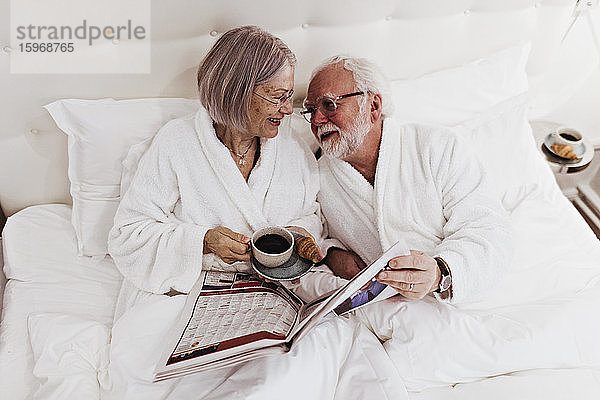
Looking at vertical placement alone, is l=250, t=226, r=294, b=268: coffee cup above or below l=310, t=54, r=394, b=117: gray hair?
below

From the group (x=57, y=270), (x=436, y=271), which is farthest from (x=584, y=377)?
(x=57, y=270)

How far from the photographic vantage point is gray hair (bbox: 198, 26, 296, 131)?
1380mm

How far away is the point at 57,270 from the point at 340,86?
0.91 m

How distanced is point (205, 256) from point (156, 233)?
0.45 ft

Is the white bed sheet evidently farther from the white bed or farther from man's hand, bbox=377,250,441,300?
man's hand, bbox=377,250,441,300

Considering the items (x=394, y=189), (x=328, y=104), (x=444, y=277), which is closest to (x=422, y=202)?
(x=394, y=189)

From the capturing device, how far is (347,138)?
4.99ft

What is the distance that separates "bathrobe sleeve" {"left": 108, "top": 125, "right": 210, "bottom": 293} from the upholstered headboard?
26cm

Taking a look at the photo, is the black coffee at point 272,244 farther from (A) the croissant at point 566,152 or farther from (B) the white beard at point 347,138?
(A) the croissant at point 566,152

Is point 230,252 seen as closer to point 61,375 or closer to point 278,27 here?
point 61,375

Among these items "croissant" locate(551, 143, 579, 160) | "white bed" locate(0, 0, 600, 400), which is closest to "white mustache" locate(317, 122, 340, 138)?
"white bed" locate(0, 0, 600, 400)

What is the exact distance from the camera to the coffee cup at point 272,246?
133cm

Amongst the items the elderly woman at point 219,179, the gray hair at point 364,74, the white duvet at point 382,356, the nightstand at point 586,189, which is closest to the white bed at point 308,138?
the white duvet at point 382,356

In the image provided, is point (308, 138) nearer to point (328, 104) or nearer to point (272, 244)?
point (328, 104)
